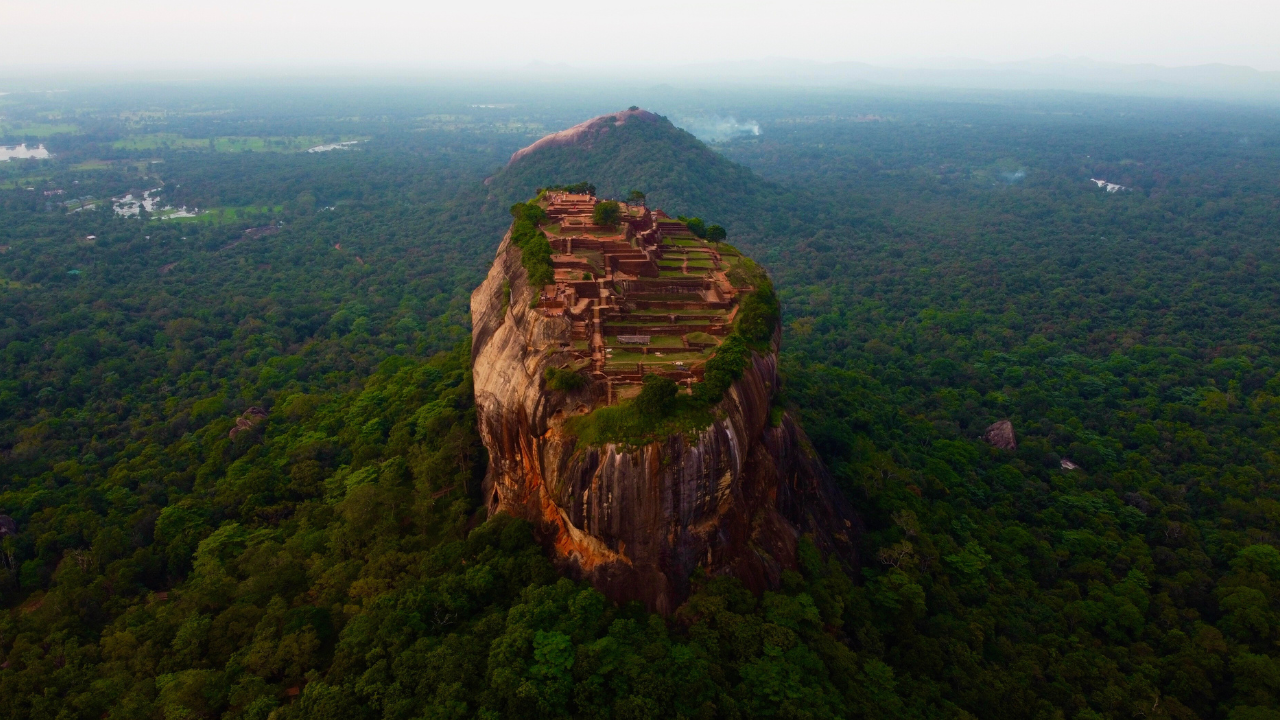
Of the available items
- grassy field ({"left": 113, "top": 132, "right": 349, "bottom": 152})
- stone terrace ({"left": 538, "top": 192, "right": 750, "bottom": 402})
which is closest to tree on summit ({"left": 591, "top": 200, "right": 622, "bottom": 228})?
stone terrace ({"left": 538, "top": 192, "right": 750, "bottom": 402})

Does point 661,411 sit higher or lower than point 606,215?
lower

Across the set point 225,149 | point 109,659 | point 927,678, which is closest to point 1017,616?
point 927,678

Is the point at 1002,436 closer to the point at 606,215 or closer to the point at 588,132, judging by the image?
the point at 606,215

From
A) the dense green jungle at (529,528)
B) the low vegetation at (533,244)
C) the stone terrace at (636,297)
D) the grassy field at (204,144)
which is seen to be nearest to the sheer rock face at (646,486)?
the dense green jungle at (529,528)

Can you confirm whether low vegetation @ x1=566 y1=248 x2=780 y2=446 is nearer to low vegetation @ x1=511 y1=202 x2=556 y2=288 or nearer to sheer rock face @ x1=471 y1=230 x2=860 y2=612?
sheer rock face @ x1=471 y1=230 x2=860 y2=612

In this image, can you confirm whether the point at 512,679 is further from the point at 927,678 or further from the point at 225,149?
the point at 225,149

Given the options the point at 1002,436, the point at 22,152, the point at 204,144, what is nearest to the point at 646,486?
the point at 1002,436
